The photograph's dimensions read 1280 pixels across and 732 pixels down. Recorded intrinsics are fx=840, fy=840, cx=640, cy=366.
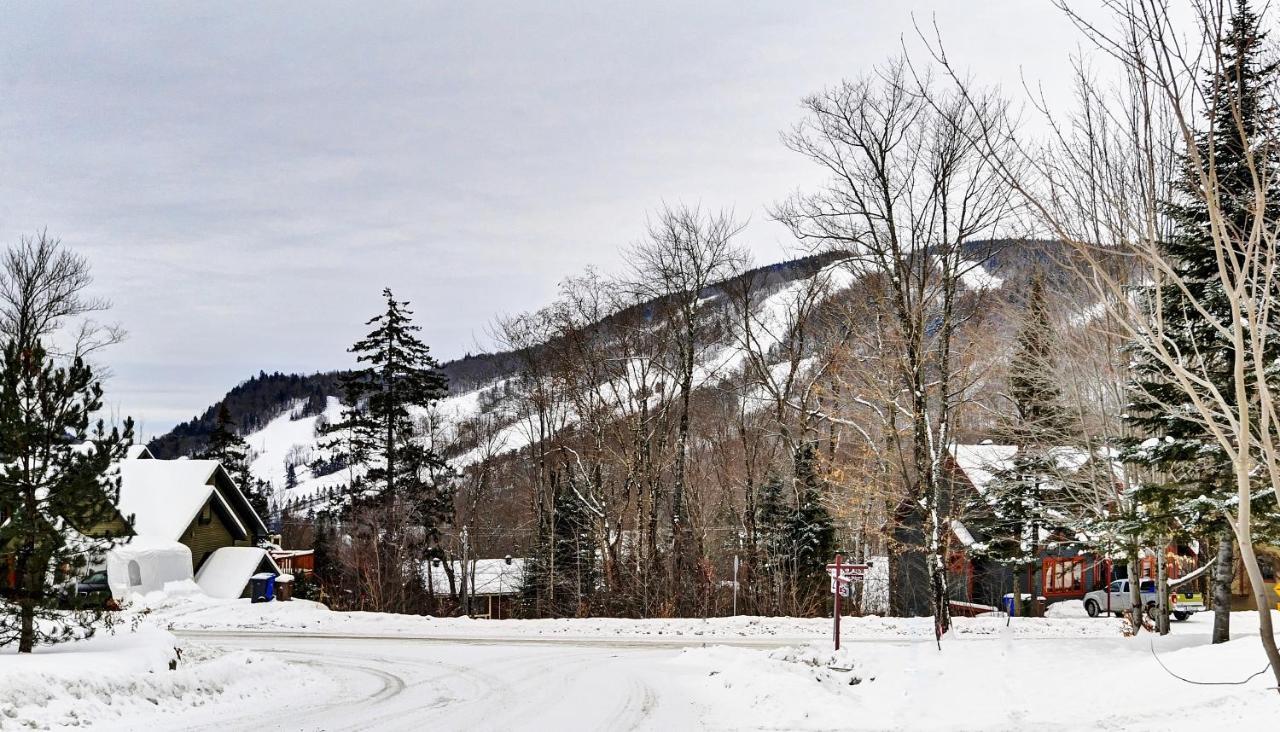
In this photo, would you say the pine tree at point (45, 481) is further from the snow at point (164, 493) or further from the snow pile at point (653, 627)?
the snow at point (164, 493)

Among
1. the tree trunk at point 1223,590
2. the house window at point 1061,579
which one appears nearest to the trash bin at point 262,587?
the tree trunk at point 1223,590

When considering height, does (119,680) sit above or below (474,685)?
above

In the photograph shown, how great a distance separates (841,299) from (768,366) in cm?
371

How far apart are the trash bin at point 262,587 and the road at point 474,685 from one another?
13671mm

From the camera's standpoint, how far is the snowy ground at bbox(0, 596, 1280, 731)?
9250mm

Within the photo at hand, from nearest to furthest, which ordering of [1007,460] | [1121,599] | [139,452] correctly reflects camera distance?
[1007,460]
[1121,599]
[139,452]

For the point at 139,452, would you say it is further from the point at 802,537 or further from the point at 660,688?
the point at 660,688

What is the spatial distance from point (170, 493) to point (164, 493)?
0.75ft

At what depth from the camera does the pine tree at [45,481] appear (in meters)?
11.7

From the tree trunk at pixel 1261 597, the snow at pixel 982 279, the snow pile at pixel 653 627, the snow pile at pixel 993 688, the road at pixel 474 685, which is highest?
the snow at pixel 982 279

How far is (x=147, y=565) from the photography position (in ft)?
102

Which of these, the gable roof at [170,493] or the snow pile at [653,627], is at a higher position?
the gable roof at [170,493]

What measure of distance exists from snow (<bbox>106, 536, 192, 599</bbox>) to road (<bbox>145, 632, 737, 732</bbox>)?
1220 centimetres

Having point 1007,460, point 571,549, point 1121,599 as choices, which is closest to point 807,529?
point 1007,460
